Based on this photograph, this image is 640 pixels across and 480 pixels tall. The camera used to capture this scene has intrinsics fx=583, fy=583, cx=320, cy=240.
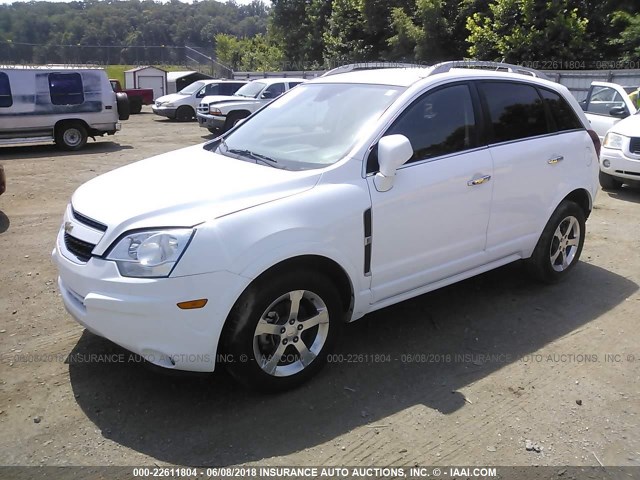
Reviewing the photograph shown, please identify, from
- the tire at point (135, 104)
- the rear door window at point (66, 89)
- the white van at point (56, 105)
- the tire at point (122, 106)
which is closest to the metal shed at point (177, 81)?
the tire at point (135, 104)

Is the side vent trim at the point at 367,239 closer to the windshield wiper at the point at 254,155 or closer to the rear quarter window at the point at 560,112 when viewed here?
the windshield wiper at the point at 254,155

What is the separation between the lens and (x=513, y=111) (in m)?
4.60

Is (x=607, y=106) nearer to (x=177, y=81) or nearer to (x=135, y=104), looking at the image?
(x=135, y=104)

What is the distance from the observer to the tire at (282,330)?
3125 millimetres

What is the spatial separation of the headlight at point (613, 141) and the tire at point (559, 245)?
4.48 metres

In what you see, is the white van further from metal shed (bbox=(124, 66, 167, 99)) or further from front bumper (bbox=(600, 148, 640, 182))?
metal shed (bbox=(124, 66, 167, 99))

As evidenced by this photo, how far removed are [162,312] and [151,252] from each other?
12.4 inches

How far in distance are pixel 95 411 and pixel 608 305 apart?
3986mm

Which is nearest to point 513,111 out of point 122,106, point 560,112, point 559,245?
point 560,112

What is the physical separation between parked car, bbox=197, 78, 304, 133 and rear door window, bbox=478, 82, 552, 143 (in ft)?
38.6

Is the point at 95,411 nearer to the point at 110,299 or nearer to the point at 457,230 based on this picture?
the point at 110,299

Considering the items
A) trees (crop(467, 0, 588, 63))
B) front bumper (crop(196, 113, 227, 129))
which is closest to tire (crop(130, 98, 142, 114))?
front bumper (crop(196, 113, 227, 129))

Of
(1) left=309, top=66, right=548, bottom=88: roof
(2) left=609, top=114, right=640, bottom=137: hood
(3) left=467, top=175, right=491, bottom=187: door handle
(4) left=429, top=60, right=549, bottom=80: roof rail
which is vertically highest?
(4) left=429, top=60, right=549, bottom=80: roof rail

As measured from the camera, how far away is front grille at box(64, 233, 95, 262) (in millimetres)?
3254
